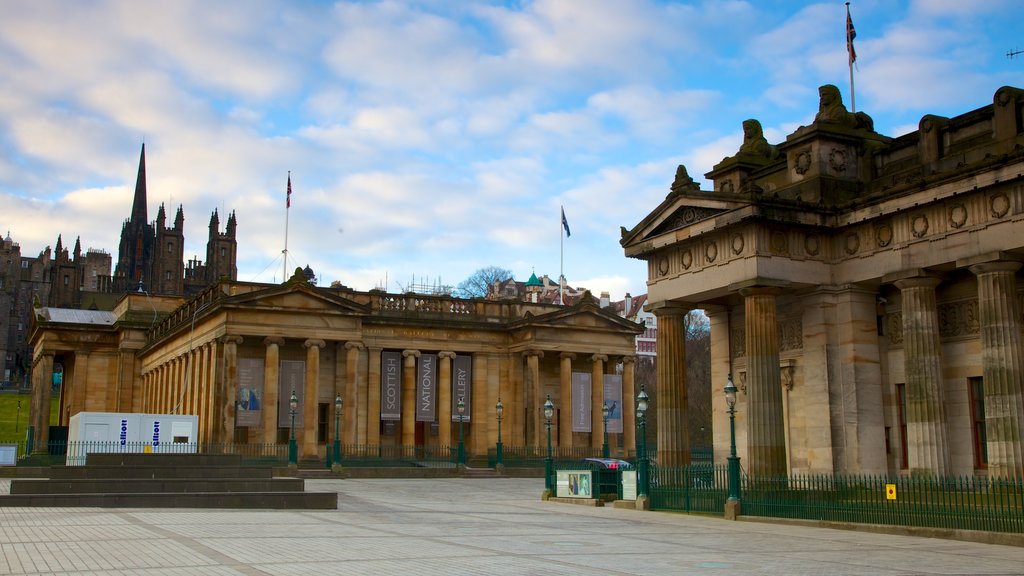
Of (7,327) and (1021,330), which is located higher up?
(7,327)

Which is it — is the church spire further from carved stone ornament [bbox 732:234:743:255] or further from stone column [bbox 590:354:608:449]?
carved stone ornament [bbox 732:234:743:255]

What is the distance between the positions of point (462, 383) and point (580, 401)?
7.73 metres

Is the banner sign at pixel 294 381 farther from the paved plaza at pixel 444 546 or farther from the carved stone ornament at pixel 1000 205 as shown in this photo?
the carved stone ornament at pixel 1000 205

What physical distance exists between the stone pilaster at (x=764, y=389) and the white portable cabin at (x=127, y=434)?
24601mm

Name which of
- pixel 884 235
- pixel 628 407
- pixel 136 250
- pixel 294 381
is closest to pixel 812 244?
pixel 884 235

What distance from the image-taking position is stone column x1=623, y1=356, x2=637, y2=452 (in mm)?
63438

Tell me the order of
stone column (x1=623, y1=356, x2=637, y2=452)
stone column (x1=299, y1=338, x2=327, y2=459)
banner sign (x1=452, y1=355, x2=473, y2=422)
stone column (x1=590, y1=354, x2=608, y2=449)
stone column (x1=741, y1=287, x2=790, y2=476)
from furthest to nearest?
stone column (x1=623, y1=356, x2=637, y2=452)
stone column (x1=590, y1=354, x2=608, y2=449)
banner sign (x1=452, y1=355, x2=473, y2=422)
stone column (x1=299, y1=338, x2=327, y2=459)
stone column (x1=741, y1=287, x2=790, y2=476)

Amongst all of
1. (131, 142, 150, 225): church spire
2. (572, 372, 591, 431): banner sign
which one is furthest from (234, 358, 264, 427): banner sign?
(131, 142, 150, 225): church spire

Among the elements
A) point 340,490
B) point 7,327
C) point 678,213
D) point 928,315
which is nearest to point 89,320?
point 340,490

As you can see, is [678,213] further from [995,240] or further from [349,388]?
[349,388]

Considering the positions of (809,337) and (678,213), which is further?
(678,213)

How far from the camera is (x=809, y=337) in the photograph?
27.1 metres

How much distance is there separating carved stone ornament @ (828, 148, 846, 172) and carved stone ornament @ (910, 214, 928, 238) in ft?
10.9

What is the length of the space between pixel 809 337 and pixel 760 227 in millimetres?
3576
